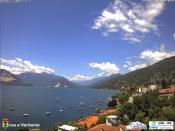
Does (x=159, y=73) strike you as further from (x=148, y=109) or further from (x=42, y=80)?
(x=42, y=80)

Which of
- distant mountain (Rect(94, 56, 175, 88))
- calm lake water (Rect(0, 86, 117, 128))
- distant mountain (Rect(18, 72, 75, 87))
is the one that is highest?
distant mountain (Rect(18, 72, 75, 87))

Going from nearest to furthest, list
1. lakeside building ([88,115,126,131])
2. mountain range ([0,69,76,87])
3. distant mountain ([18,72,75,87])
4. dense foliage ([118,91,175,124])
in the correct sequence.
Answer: lakeside building ([88,115,126,131]) < dense foliage ([118,91,175,124]) < mountain range ([0,69,76,87]) < distant mountain ([18,72,75,87])

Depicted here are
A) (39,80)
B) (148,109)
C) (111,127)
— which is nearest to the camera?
(111,127)

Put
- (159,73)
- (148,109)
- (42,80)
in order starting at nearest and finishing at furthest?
(148,109) < (159,73) < (42,80)

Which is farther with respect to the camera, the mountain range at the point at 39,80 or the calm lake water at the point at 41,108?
the mountain range at the point at 39,80

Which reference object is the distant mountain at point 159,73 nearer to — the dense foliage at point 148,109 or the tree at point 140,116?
the dense foliage at point 148,109

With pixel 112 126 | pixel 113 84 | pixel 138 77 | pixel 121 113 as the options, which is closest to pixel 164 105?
pixel 121 113

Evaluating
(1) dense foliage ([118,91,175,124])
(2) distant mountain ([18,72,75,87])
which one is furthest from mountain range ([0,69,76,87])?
(1) dense foliage ([118,91,175,124])

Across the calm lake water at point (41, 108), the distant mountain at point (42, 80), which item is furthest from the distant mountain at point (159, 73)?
the distant mountain at point (42, 80)

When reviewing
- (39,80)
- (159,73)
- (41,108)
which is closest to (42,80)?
(39,80)

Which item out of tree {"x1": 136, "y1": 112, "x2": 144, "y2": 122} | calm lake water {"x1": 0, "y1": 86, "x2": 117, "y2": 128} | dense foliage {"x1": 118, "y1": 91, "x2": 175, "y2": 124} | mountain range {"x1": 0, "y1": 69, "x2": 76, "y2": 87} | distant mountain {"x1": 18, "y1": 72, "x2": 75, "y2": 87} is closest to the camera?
dense foliage {"x1": 118, "y1": 91, "x2": 175, "y2": 124}

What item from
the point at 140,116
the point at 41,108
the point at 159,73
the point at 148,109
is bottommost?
the point at 41,108

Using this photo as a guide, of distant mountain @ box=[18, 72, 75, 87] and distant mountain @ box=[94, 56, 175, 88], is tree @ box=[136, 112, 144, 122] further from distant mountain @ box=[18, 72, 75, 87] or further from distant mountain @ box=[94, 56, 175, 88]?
distant mountain @ box=[18, 72, 75, 87]

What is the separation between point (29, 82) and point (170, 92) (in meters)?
108
